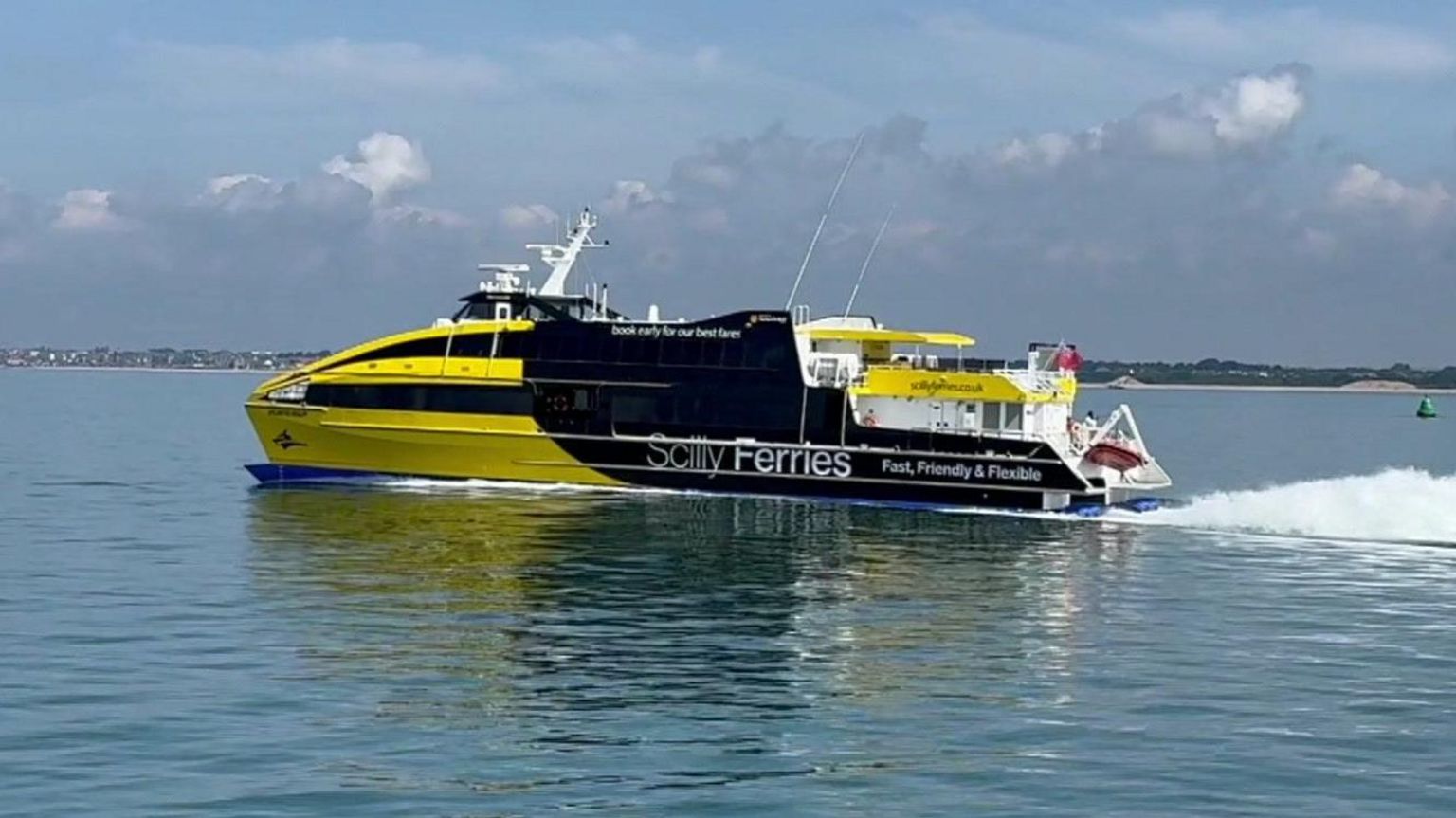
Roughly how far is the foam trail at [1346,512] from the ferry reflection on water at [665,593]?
109 inches

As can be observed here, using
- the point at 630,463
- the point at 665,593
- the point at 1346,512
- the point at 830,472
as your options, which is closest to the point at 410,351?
the point at 630,463

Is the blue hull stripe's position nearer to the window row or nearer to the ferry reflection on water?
the window row

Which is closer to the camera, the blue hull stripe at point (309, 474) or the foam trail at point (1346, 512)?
the foam trail at point (1346, 512)

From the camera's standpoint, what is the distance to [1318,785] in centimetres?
1584

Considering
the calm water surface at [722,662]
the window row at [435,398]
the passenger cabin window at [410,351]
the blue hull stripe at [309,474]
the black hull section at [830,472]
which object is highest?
the passenger cabin window at [410,351]

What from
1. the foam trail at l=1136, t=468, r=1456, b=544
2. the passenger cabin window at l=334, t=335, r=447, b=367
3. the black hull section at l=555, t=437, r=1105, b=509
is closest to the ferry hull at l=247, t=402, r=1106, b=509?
the black hull section at l=555, t=437, r=1105, b=509

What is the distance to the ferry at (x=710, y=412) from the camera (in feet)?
134

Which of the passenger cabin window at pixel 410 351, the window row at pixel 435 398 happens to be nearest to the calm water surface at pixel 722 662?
the window row at pixel 435 398

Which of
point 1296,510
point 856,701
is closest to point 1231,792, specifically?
point 856,701

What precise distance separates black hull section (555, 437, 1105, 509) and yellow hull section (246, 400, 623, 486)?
0.68 metres

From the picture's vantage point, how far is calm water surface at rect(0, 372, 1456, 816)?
1559 cm

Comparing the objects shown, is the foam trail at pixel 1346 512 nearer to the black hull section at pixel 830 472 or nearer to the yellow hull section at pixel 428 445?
the black hull section at pixel 830 472

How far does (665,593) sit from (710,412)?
599 inches

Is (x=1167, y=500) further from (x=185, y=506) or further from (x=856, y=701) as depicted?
(x=856, y=701)
